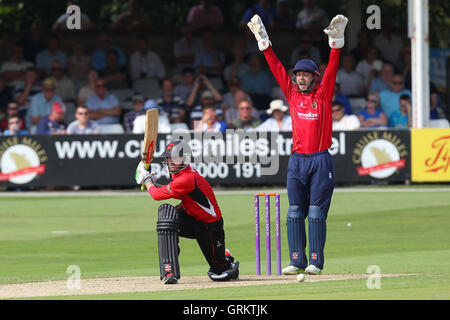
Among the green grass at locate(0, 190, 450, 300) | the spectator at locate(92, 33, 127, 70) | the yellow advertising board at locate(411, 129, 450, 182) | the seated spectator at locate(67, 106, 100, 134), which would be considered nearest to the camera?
the green grass at locate(0, 190, 450, 300)

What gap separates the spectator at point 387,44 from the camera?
85.0 feet

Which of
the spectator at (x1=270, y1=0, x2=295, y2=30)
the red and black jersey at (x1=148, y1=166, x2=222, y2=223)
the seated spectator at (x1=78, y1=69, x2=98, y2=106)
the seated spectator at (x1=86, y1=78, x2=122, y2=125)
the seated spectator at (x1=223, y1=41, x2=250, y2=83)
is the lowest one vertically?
the red and black jersey at (x1=148, y1=166, x2=222, y2=223)

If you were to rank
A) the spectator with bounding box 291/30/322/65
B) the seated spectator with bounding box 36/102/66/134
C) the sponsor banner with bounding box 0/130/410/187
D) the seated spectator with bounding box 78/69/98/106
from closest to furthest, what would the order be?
the sponsor banner with bounding box 0/130/410/187 < the seated spectator with bounding box 36/102/66/134 < the seated spectator with bounding box 78/69/98/106 < the spectator with bounding box 291/30/322/65

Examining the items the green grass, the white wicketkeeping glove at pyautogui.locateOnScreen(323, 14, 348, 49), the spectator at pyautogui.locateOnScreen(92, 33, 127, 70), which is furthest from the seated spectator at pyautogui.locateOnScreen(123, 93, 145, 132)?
the white wicketkeeping glove at pyautogui.locateOnScreen(323, 14, 348, 49)

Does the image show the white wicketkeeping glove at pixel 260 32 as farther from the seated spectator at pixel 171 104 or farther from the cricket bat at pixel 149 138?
the seated spectator at pixel 171 104

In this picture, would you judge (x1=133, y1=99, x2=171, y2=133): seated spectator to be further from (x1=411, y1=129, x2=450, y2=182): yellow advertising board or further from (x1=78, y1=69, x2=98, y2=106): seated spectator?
(x1=411, y1=129, x2=450, y2=182): yellow advertising board

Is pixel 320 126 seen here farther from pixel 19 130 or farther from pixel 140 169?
pixel 19 130

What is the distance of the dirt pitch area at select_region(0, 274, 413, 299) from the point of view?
10.0 meters

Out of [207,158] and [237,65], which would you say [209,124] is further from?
[237,65]

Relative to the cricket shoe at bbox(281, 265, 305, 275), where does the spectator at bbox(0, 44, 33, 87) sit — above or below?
above

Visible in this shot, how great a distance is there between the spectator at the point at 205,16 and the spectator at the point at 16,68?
4.38m

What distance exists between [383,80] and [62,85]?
7.65 meters

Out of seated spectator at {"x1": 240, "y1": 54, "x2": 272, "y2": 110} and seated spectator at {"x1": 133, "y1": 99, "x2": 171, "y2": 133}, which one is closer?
seated spectator at {"x1": 133, "y1": 99, "x2": 171, "y2": 133}

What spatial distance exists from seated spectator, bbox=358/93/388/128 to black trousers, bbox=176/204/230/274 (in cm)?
1242
